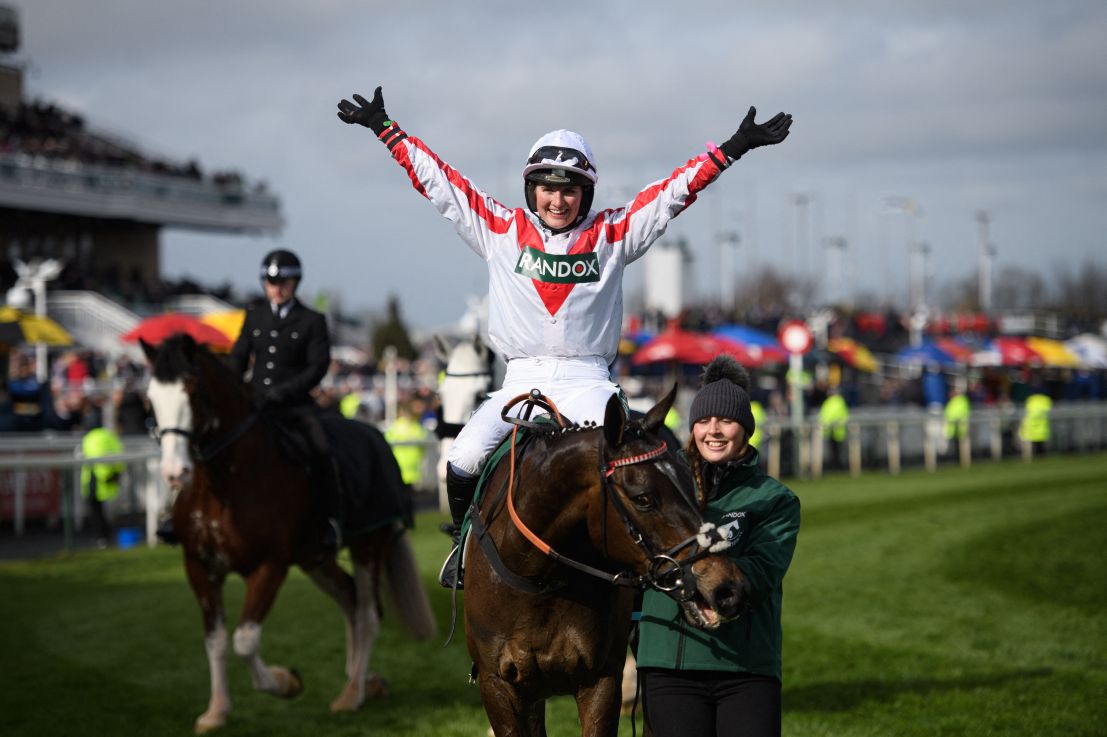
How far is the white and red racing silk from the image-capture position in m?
4.46

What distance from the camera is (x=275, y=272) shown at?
301 inches

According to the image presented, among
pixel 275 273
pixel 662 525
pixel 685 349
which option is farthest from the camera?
pixel 685 349

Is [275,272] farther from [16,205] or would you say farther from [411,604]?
[16,205]

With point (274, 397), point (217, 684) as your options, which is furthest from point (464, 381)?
point (217, 684)

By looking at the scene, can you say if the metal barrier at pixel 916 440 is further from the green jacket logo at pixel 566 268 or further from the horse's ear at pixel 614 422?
the horse's ear at pixel 614 422

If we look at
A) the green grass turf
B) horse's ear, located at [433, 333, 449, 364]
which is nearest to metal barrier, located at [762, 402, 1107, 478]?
the green grass turf

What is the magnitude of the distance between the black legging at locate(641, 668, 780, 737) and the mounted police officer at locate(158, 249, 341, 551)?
12.4 feet

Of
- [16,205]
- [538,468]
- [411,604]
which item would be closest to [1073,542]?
[411,604]

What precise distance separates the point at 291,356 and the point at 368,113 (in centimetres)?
307

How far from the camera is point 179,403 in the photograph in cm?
666

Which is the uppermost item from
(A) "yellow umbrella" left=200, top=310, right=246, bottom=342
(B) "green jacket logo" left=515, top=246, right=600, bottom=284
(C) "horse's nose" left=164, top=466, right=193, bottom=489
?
(A) "yellow umbrella" left=200, top=310, right=246, bottom=342

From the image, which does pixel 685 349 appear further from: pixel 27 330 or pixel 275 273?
pixel 275 273

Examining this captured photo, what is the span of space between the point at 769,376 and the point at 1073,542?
58.8 ft

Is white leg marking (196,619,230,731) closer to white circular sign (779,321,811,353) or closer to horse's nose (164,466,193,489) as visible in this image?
horse's nose (164,466,193,489)
